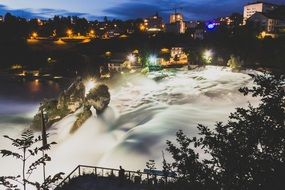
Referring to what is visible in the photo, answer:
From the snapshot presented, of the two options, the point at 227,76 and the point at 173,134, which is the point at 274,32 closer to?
the point at 227,76

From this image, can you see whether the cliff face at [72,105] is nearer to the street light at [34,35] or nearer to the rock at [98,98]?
the rock at [98,98]

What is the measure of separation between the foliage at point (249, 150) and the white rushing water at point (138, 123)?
1409cm

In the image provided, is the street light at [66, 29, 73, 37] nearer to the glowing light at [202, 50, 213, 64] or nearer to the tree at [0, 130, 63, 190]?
the glowing light at [202, 50, 213, 64]

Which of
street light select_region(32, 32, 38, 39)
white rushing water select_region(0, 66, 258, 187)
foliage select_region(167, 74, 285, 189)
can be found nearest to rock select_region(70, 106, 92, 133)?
white rushing water select_region(0, 66, 258, 187)

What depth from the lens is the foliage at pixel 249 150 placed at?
530cm

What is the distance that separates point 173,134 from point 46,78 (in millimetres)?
46001

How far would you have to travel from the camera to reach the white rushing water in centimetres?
2184

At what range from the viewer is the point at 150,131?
950 inches

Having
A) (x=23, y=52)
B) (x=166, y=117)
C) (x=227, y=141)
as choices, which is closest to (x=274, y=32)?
(x=166, y=117)

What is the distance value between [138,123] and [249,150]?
22003 millimetres

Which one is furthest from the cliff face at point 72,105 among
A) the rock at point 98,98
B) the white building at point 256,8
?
the white building at point 256,8

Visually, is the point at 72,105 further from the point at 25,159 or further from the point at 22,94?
the point at 25,159

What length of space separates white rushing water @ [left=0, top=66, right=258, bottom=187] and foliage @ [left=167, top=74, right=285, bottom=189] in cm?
1409

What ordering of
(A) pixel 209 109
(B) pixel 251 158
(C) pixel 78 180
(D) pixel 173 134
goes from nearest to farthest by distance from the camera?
(B) pixel 251 158, (C) pixel 78 180, (D) pixel 173 134, (A) pixel 209 109
